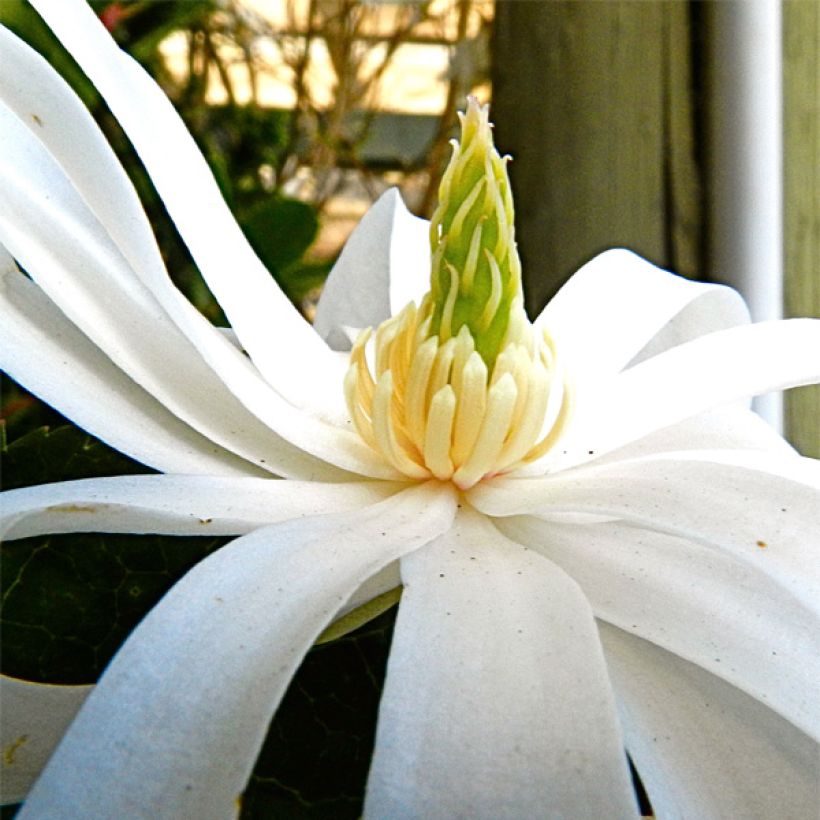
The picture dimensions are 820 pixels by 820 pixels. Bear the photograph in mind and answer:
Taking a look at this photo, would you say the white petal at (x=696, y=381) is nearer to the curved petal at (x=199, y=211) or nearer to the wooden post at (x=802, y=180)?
the curved petal at (x=199, y=211)

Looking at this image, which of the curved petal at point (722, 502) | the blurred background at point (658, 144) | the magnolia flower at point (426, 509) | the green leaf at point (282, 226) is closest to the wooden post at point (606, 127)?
the blurred background at point (658, 144)

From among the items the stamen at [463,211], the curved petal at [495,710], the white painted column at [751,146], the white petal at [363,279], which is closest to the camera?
the curved petal at [495,710]

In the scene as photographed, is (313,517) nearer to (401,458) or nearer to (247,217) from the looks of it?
(401,458)

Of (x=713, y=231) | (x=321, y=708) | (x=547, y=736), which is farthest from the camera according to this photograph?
(x=713, y=231)

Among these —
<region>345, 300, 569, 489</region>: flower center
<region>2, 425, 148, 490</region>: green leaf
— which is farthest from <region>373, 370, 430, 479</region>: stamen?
<region>2, 425, 148, 490</region>: green leaf

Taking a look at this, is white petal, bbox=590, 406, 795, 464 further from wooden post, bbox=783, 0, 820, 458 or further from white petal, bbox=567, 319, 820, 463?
wooden post, bbox=783, 0, 820, 458

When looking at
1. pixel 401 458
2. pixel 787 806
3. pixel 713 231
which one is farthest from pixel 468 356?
pixel 713 231
